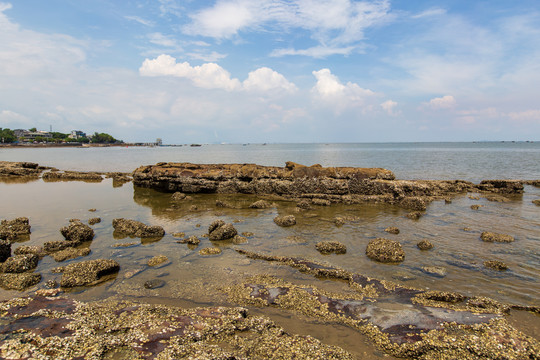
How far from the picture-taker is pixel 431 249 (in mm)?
10430

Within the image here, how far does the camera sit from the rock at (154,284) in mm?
7789

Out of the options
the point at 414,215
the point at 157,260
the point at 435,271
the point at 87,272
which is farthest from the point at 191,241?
the point at 414,215

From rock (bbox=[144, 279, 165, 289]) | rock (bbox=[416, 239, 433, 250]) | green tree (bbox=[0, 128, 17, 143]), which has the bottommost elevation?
rock (bbox=[144, 279, 165, 289])

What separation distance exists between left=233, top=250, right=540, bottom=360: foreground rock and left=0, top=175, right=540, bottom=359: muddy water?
14.6 inches

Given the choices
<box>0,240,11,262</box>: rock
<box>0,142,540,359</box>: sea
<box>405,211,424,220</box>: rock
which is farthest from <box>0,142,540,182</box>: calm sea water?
<box>0,240,11,262</box>: rock

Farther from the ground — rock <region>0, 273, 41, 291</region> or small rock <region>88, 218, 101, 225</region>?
small rock <region>88, 218, 101, 225</region>

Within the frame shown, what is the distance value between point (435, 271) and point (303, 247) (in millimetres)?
4638

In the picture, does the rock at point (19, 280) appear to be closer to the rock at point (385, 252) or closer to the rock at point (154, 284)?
the rock at point (154, 284)

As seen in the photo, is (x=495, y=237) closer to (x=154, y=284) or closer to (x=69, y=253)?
(x=154, y=284)

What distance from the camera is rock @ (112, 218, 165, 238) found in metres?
12.0

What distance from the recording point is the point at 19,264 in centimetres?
869

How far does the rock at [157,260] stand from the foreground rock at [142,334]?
8.64 ft

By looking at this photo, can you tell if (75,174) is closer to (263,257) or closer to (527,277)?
(263,257)

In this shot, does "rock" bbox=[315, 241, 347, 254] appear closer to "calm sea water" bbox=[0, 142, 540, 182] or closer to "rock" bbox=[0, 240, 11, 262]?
"rock" bbox=[0, 240, 11, 262]
